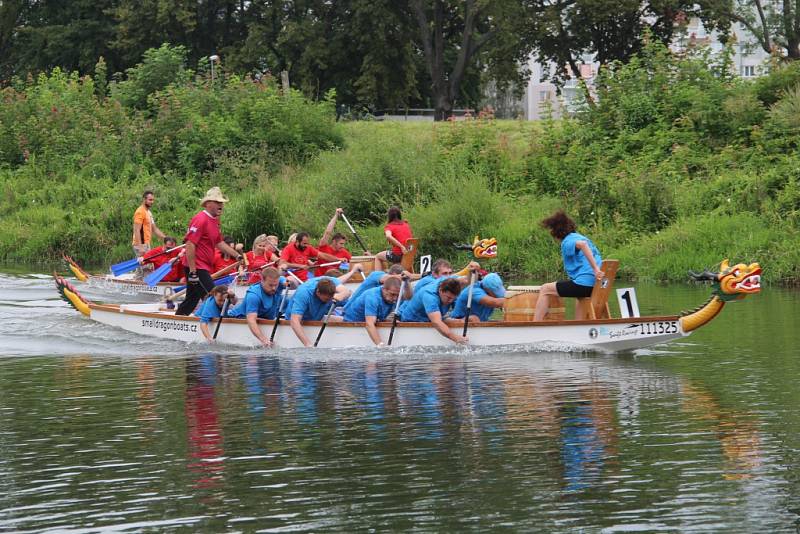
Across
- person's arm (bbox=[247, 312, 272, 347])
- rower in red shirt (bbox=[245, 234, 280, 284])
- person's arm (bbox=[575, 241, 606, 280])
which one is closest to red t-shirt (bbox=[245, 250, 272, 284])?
rower in red shirt (bbox=[245, 234, 280, 284])

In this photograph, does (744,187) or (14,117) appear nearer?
(744,187)

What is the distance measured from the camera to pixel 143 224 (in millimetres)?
27000

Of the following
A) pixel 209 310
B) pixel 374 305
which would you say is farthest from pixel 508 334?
pixel 209 310

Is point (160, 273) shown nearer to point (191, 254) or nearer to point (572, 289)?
point (191, 254)

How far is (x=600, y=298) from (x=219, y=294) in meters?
5.18

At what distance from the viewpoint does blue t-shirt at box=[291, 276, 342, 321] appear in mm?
17031

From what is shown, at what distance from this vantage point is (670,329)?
15344mm

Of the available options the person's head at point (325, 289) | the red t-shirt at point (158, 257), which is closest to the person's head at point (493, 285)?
the person's head at point (325, 289)

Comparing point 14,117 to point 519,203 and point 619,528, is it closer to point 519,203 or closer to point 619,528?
point 519,203

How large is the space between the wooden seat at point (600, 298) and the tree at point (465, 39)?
34930mm

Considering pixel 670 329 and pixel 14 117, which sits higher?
pixel 14 117

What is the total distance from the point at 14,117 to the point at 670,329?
33582 mm

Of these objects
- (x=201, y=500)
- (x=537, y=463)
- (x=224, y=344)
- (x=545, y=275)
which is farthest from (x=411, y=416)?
(x=545, y=275)

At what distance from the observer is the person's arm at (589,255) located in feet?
51.1
